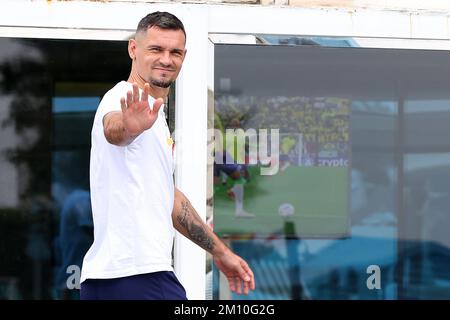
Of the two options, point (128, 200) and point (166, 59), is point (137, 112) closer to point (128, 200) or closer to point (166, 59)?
point (128, 200)

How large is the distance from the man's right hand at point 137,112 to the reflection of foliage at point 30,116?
2371 millimetres

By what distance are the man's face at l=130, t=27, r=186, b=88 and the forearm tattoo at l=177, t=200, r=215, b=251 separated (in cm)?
58

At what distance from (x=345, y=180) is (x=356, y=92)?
0.56 meters

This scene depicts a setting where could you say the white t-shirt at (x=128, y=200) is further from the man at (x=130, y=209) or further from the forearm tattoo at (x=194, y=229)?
the forearm tattoo at (x=194, y=229)

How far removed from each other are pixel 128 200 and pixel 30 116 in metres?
2.23

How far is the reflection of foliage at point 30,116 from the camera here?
19.5ft

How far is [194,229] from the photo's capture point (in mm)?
4371

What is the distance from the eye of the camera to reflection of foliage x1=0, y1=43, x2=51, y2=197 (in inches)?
234

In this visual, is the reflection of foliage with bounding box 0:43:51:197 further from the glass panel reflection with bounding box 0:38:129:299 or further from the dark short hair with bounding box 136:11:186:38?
the dark short hair with bounding box 136:11:186:38

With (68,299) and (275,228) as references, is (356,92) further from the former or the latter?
(68,299)

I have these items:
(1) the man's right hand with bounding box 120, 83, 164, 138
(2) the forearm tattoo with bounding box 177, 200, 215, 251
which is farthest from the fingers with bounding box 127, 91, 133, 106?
(2) the forearm tattoo with bounding box 177, 200, 215, 251

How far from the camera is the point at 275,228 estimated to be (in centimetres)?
640

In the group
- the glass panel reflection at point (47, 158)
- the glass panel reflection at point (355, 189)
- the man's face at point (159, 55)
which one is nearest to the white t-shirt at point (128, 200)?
the man's face at point (159, 55)
